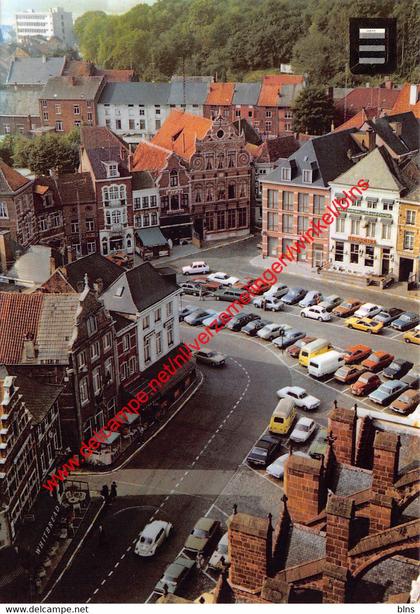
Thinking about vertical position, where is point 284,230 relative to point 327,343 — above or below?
above

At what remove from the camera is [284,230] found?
104 meters

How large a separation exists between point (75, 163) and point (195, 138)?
3297cm

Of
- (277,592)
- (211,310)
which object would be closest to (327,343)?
(211,310)

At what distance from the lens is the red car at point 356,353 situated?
74669 mm

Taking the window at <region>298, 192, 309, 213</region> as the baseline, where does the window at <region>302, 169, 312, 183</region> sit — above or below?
above

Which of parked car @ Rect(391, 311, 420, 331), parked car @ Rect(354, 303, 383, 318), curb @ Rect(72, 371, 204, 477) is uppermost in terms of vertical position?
parked car @ Rect(354, 303, 383, 318)

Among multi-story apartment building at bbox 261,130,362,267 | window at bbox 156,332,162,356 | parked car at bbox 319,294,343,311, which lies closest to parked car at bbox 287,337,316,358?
parked car at bbox 319,294,343,311

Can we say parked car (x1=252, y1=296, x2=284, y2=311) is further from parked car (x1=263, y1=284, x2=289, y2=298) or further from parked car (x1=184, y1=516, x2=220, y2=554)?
parked car (x1=184, y1=516, x2=220, y2=554)

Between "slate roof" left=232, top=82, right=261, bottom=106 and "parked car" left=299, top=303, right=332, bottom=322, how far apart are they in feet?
259

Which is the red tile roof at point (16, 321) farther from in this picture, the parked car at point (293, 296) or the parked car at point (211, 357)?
the parked car at point (293, 296)

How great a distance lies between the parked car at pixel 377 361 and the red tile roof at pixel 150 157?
158ft

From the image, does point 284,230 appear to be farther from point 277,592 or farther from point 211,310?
point 277,592

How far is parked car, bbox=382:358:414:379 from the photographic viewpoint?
7169cm

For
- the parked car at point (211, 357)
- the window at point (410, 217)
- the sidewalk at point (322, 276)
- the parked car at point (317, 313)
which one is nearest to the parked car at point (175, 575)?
the parked car at point (211, 357)
